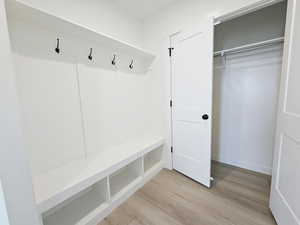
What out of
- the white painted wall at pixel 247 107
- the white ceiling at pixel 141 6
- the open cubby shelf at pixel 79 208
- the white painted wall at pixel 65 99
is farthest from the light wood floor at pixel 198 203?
the white ceiling at pixel 141 6

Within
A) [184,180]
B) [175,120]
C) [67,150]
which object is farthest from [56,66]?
[184,180]

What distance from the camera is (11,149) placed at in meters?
0.73

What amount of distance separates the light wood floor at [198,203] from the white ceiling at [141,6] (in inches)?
98.1

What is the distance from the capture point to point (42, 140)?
131 cm

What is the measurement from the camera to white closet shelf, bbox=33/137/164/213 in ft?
3.39

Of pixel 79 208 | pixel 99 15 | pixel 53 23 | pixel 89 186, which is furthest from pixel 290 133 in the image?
pixel 99 15

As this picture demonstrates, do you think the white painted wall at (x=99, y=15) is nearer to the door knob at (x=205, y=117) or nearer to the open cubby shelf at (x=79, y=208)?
the door knob at (x=205, y=117)

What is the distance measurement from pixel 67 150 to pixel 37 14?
48.7 inches

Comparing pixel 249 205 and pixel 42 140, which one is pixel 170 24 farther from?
pixel 249 205

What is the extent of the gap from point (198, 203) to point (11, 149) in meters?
1.72

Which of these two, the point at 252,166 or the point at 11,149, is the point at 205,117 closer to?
the point at 252,166

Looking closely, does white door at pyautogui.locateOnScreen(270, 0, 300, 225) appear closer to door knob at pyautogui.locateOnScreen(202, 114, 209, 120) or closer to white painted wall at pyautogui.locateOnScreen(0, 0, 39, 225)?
door knob at pyautogui.locateOnScreen(202, 114, 209, 120)

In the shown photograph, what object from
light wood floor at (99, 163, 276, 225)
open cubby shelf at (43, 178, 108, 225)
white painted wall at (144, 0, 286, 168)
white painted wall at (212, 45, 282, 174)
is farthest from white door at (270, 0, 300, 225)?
open cubby shelf at (43, 178, 108, 225)

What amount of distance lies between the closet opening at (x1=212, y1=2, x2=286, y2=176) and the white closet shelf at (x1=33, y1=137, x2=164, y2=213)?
1464 mm
